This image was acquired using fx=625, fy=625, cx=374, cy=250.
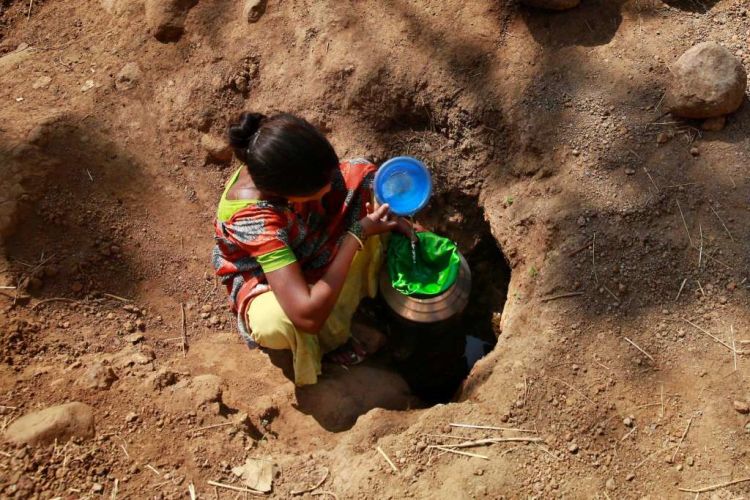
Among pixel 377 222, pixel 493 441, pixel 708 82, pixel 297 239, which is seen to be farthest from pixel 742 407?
pixel 297 239

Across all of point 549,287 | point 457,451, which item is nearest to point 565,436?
point 457,451

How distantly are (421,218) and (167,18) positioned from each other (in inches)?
72.3

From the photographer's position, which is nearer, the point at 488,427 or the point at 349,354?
the point at 488,427

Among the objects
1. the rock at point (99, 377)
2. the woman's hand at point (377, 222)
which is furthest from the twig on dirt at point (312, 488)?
the woman's hand at point (377, 222)

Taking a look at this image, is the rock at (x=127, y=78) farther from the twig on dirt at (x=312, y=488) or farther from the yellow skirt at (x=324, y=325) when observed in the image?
the twig on dirt at (x=312, y=488)

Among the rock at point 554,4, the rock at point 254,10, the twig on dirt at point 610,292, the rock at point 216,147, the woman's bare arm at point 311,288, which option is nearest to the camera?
the woman's bare arm at point 311,288

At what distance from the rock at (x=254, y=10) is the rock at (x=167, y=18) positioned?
13.4 inches

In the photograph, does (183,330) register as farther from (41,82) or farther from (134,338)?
(41,82)

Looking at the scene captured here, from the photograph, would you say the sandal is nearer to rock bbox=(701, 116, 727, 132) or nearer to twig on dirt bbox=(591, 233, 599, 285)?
twig on dirt bbox=(591, 233, 599, 285)

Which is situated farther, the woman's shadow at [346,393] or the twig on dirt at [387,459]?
the woman's shadow at [346,393]

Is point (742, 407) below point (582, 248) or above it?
below

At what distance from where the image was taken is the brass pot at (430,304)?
2883mm

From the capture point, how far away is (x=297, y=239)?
8.47ft

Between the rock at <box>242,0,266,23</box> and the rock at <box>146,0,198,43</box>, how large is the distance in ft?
1.12
